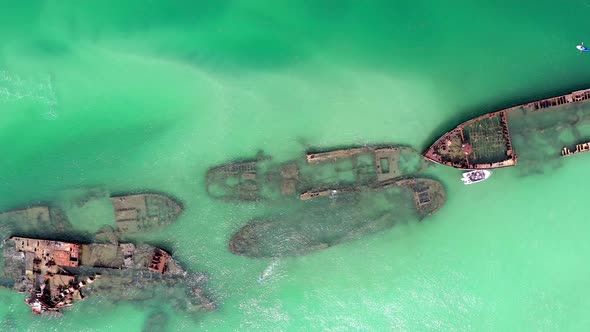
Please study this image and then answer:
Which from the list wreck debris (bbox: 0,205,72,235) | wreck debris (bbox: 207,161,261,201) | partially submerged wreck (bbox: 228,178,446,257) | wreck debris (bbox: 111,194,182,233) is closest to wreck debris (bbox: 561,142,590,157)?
partially submerged wreck (bbox: 228,178,446,257)

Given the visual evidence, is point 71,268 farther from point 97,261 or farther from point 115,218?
point 115,218

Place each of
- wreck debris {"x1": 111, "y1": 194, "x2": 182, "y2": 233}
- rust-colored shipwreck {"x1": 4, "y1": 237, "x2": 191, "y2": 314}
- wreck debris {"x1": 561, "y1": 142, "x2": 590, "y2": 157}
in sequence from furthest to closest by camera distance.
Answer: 1. wreck debris {"x1": 561, "y1": 142, "x2": 590, "y2": 157}
2. wreck debris {"x1": 111, "y1": 194, "x2": 182, "y2": 233}
3. rust-colored shipwreck {"x1": 4, "y1": 237, "x2": 191, "y2": 314}

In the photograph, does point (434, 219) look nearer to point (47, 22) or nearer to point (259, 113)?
point (259, 113)

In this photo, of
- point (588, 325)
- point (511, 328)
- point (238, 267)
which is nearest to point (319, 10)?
point (238, 267)

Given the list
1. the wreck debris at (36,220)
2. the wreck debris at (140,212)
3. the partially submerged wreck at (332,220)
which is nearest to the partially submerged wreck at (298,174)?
the partially submerged wreck at (332,220)

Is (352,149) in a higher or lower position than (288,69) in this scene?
lower

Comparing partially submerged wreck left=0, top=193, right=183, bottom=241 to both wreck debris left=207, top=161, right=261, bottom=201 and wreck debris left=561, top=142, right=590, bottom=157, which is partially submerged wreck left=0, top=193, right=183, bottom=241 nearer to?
wreck debris left=207, top=161, right=261, bottom=201
